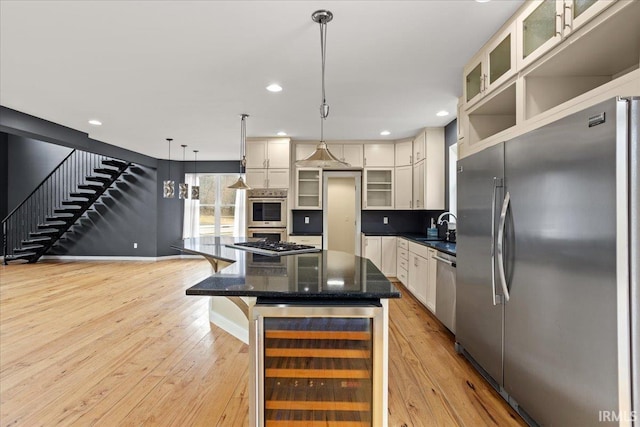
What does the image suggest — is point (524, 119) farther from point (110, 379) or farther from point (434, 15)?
point (110, 379)

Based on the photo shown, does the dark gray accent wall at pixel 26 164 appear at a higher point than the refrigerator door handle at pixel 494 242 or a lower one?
higher

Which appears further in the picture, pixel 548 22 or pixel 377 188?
pixel 377 188

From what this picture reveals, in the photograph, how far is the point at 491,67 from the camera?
2.49m

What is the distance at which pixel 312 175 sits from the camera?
5.85 m

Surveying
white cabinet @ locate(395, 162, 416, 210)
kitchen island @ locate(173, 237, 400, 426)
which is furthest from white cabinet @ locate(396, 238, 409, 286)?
kitchen island @ locate(173, 237, 400, 426)

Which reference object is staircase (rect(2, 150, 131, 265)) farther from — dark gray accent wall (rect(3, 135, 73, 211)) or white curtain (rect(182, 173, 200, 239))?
white curtain (rect(182, 173, 200, 239))

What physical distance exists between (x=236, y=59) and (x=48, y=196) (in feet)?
25.7

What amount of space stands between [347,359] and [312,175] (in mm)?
4491

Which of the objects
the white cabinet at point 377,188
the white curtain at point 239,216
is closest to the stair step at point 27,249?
the white curtain at point 239,216

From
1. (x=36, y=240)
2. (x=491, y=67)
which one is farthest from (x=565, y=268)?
(x=36, y=240)

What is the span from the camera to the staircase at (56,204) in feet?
24.8

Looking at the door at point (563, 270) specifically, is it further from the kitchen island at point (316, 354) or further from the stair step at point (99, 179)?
the stair step at point (99, 179)

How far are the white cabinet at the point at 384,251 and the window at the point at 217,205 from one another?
4.04m

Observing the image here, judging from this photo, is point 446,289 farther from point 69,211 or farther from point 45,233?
point 45,233
